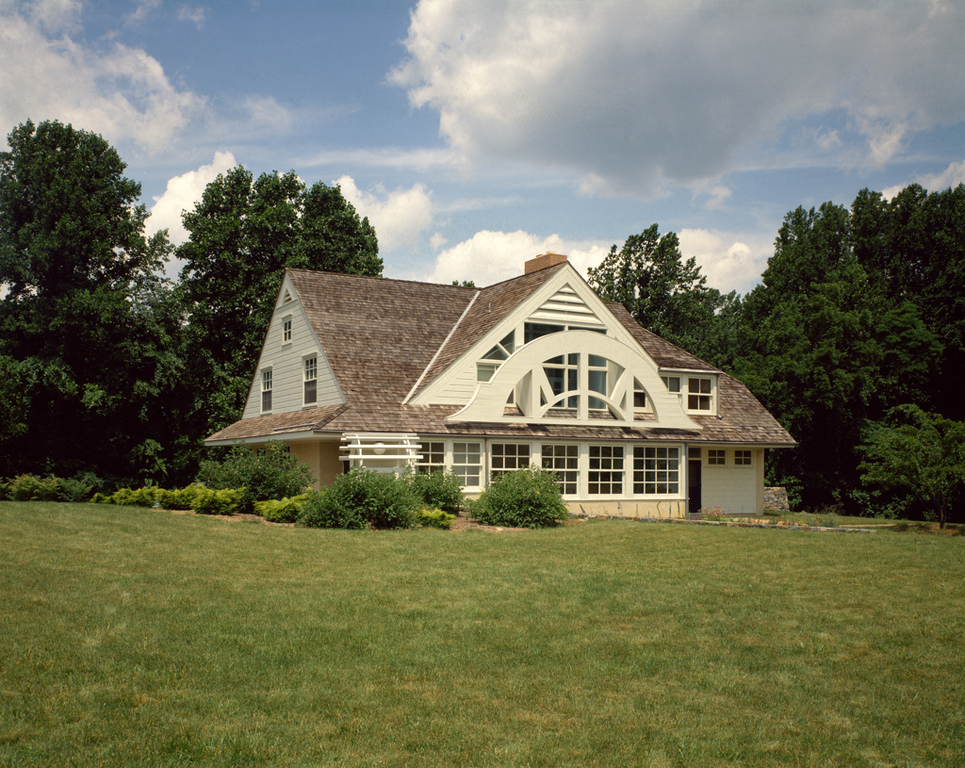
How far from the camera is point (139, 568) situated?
1272 centimetres

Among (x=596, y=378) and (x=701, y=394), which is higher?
(x=596, y=378)

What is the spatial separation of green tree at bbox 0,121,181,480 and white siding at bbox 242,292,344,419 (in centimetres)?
913

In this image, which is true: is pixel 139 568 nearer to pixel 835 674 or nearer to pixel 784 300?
pixel 835 674

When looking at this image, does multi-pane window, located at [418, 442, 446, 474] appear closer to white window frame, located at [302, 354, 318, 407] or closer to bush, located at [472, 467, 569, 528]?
bush, located at [472, 467, 569, 528]

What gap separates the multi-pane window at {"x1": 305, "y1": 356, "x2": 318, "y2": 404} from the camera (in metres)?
27.8

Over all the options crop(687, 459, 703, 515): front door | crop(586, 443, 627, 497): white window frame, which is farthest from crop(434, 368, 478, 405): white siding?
crop(687, 459, 703, 515): front door

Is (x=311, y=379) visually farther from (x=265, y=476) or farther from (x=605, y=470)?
(x=605, y=470)

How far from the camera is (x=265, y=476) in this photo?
23.5m

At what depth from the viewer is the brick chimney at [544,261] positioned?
31656 millimetres

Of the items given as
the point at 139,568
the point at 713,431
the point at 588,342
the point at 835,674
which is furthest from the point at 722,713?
the point at 713,431

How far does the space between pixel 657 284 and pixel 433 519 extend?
A: 118 ft

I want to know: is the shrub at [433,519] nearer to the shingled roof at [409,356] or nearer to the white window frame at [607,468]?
the shingled roof at [409,356]

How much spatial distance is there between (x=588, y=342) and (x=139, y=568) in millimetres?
17748

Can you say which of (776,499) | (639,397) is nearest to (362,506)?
(639,397)
